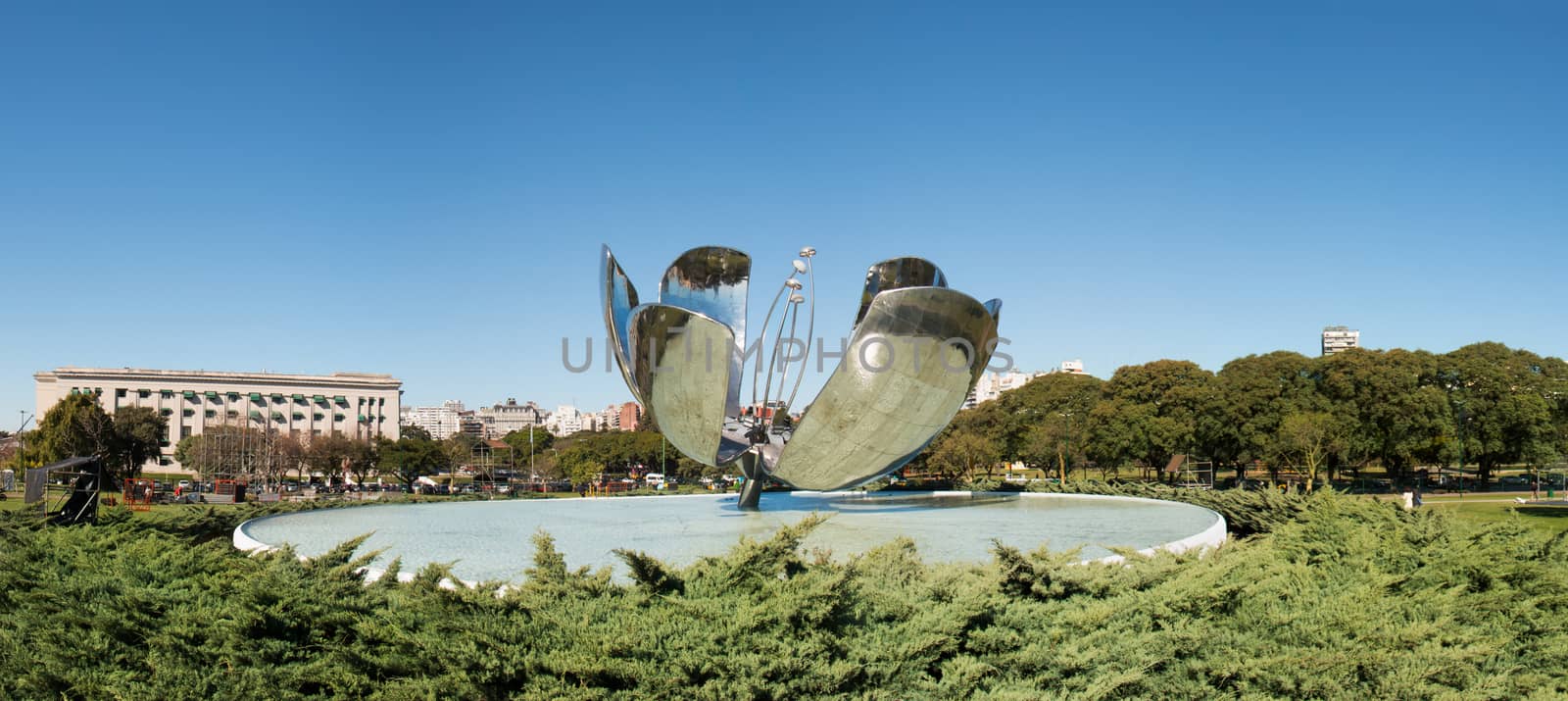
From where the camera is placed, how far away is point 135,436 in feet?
214

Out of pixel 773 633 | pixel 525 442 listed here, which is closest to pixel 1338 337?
pixel 525 442

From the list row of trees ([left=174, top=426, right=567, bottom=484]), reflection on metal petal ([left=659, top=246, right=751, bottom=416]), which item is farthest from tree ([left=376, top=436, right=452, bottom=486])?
reflection on metal petal ([left=659, top=246, right=751, bottom=416])

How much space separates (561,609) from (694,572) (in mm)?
1004

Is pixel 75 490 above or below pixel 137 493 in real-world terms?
above

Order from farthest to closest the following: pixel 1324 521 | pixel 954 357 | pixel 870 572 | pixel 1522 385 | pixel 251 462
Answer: pixel 251 462, pixel 1522 385, pixel 954 357, pixel 1324 521, pixel 870 572

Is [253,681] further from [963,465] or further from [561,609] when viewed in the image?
[963,465]

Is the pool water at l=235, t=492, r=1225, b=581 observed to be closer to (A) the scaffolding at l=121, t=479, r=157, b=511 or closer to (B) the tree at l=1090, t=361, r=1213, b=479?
(A) the scaffolding at l=121, t=479, r=157, b=511

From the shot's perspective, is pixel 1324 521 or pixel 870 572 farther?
pixel 1324 521

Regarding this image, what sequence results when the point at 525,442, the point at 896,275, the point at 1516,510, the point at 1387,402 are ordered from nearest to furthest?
the point at 896,275 → the point at 1516,510 → the point at 1387,402 → the point at 525,442

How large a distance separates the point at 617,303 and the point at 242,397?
95.6 meters

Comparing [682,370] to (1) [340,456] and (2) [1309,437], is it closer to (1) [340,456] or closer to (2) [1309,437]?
(2) [1309,437]

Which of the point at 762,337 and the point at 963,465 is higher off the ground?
the point at 762,337

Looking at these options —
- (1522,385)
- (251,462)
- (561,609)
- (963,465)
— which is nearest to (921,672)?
(561,609)

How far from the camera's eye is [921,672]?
6.12 m
